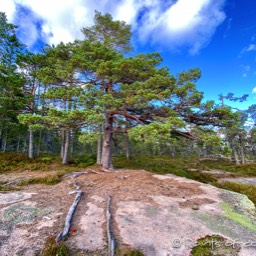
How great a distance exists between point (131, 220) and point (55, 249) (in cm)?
174

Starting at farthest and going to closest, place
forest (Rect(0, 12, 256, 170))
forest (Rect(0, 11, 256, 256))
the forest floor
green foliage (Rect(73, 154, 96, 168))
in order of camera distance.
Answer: green foliage (Rect(73, 154, 96, 168))
forest (Rect(0, 12, 256, 170))
forest (Rect(0, 11, 256, 256))
the forest floor

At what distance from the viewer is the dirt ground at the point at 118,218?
2998mm

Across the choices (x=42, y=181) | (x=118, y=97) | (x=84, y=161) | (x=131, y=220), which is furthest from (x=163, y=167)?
(x=131, y=220)

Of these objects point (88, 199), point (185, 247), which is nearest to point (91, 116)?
point (88, 199)

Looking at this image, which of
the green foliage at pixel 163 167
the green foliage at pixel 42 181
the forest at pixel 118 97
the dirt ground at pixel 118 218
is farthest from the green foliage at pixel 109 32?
the dirt ground at pixel 118 218

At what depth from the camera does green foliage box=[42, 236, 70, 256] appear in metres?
2.71

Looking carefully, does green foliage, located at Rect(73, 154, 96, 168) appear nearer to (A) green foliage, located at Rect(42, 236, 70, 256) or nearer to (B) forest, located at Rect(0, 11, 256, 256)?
(B) forest, located at Rect(0, 11, 256, 256)

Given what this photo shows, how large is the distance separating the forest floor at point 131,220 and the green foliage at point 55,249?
0.7 inches

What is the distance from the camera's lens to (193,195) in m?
5.77

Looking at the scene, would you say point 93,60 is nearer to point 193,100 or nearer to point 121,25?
point 121,25

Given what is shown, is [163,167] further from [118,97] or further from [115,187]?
[115,187]

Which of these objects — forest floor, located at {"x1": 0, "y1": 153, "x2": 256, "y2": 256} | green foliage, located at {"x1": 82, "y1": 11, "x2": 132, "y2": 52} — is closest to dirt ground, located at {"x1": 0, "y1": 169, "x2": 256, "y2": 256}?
forest floor, located at {"x1": 0, "y1": 153, "x2": 256, "y2": 256}

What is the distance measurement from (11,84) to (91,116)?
357 inches

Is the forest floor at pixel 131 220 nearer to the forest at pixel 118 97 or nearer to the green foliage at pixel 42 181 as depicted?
the green foliage at pixel 42 181
